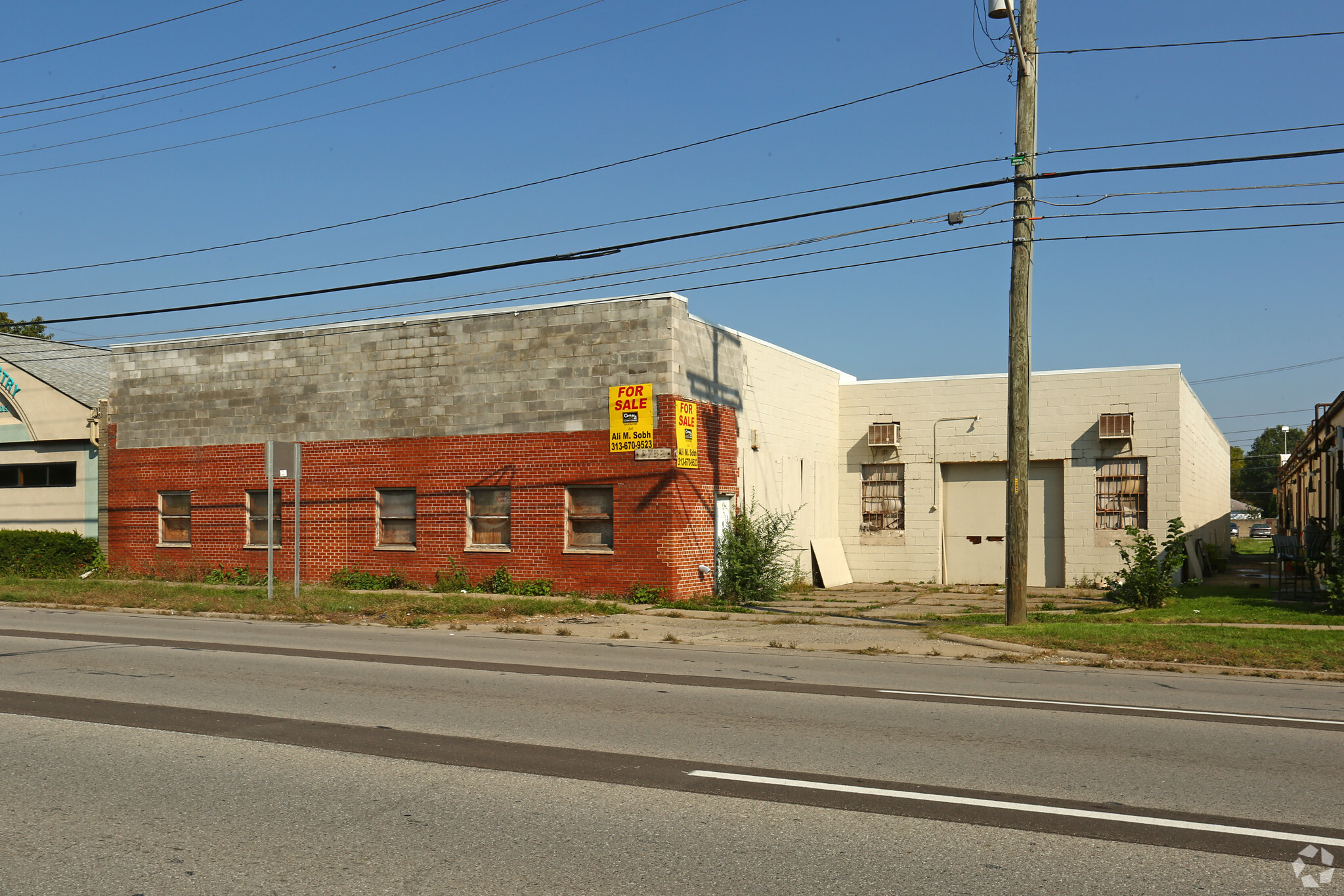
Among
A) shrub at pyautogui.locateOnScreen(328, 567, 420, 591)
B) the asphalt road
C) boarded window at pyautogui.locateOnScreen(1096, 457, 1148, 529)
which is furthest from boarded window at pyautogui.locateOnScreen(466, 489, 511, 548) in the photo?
boarded window at pyautogui.locateOnScreen(1096, 457, 1148, 529)

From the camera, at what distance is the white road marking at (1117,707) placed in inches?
376

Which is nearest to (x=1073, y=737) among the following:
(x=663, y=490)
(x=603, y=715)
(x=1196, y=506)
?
(x=603, y=715)

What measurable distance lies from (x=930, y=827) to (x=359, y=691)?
6514 millimetres

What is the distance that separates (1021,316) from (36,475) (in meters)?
25.7

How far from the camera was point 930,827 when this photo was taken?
604 cm

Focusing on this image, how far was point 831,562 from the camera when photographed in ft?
87.2

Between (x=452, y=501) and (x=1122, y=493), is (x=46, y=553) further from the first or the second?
(x=1122, y=493)

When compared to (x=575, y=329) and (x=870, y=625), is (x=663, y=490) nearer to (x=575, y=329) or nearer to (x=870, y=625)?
(x=575, y=329)

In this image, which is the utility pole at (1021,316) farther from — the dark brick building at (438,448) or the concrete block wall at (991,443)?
the concrete block wall at (991,443)

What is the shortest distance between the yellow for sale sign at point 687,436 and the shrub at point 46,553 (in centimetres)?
1613

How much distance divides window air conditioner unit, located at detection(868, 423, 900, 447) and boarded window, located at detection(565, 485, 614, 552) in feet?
27.5

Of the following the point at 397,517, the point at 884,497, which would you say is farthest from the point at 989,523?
the point at 397,517

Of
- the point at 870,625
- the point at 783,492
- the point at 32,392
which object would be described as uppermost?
the point at 32,392

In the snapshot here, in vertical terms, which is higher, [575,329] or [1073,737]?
[575,329]
